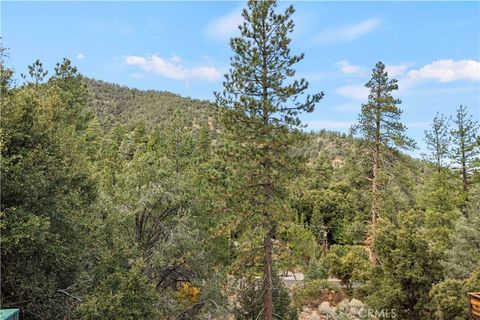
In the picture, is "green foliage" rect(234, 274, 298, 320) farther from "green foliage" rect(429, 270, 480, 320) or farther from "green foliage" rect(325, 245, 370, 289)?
"green foliage" rect(325, 245, 370, 289)

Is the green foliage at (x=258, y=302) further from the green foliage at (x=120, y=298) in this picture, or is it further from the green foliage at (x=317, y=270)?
the green foliage at (x=317, y=270)

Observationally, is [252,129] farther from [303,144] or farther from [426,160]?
[426,160]

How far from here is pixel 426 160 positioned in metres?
23.7

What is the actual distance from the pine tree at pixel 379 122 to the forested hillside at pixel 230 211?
7 centimetres

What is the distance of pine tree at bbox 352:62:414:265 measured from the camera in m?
19.4

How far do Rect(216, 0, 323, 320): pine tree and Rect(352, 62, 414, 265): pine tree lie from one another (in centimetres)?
903

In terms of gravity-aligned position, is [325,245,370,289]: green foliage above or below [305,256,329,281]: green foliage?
above

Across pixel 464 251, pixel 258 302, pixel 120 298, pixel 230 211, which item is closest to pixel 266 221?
pixel 230 211

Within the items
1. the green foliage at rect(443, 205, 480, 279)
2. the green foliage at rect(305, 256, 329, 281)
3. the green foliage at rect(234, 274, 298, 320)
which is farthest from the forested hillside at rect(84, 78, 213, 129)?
the green foliage at rect(443, 205, 480, 279)

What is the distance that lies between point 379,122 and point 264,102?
34.4ft

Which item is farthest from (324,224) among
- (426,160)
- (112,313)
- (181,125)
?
(112,313)

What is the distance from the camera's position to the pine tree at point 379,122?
19.4m

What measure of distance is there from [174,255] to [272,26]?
9.50 meters

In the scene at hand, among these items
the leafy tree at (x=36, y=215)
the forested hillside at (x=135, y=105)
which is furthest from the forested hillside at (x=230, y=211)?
the forested hillside at (x=135, y=105)
